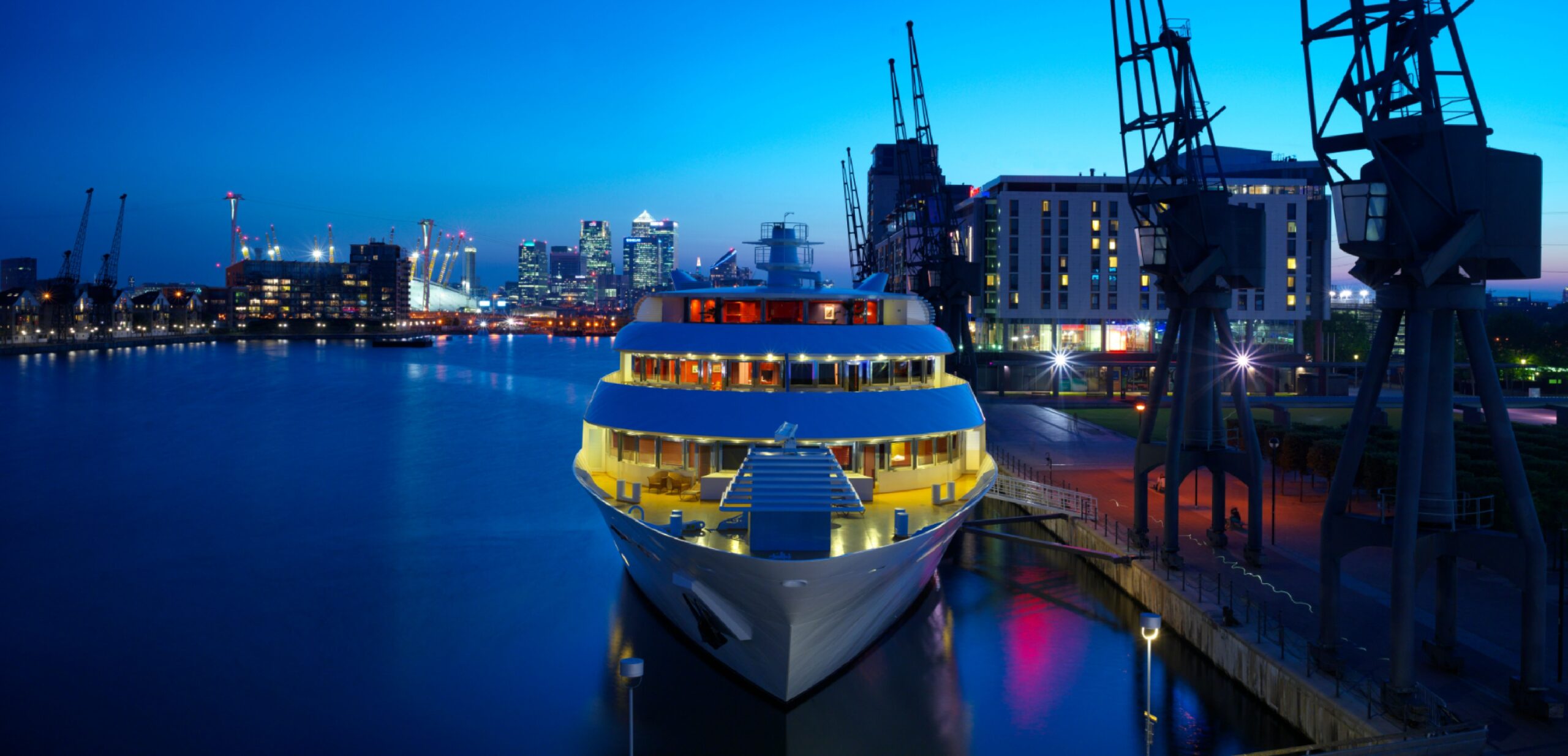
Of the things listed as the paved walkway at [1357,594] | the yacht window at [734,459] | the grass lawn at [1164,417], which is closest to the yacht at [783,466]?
the yacht window at [734,459]

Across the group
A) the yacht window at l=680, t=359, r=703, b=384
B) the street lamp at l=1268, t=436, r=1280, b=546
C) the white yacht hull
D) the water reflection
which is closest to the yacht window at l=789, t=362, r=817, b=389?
the yacht window at l=680, t=359, r=703, b=384

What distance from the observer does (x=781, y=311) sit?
976 inches

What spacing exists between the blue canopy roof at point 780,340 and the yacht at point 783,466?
5cm

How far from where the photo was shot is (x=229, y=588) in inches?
1151

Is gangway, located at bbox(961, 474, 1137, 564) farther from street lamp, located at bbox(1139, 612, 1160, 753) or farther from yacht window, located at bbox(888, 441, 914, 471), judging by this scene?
yacht window, located at bbox(888, 441, 914, 471)

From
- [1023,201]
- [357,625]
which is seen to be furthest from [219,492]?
[1023,201]

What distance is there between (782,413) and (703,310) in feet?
15.2

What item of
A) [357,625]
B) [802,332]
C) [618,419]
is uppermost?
[802,332]

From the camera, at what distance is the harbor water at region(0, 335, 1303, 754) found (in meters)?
19.1

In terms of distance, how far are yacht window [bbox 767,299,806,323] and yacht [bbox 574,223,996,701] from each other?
0.15 feet

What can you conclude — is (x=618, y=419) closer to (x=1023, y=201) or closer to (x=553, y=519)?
(x=553, y=519)

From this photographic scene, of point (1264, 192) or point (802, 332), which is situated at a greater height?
point (1264, 192)

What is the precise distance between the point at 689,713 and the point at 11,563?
27.4 metres

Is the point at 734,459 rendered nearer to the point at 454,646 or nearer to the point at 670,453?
the point at 670,453
